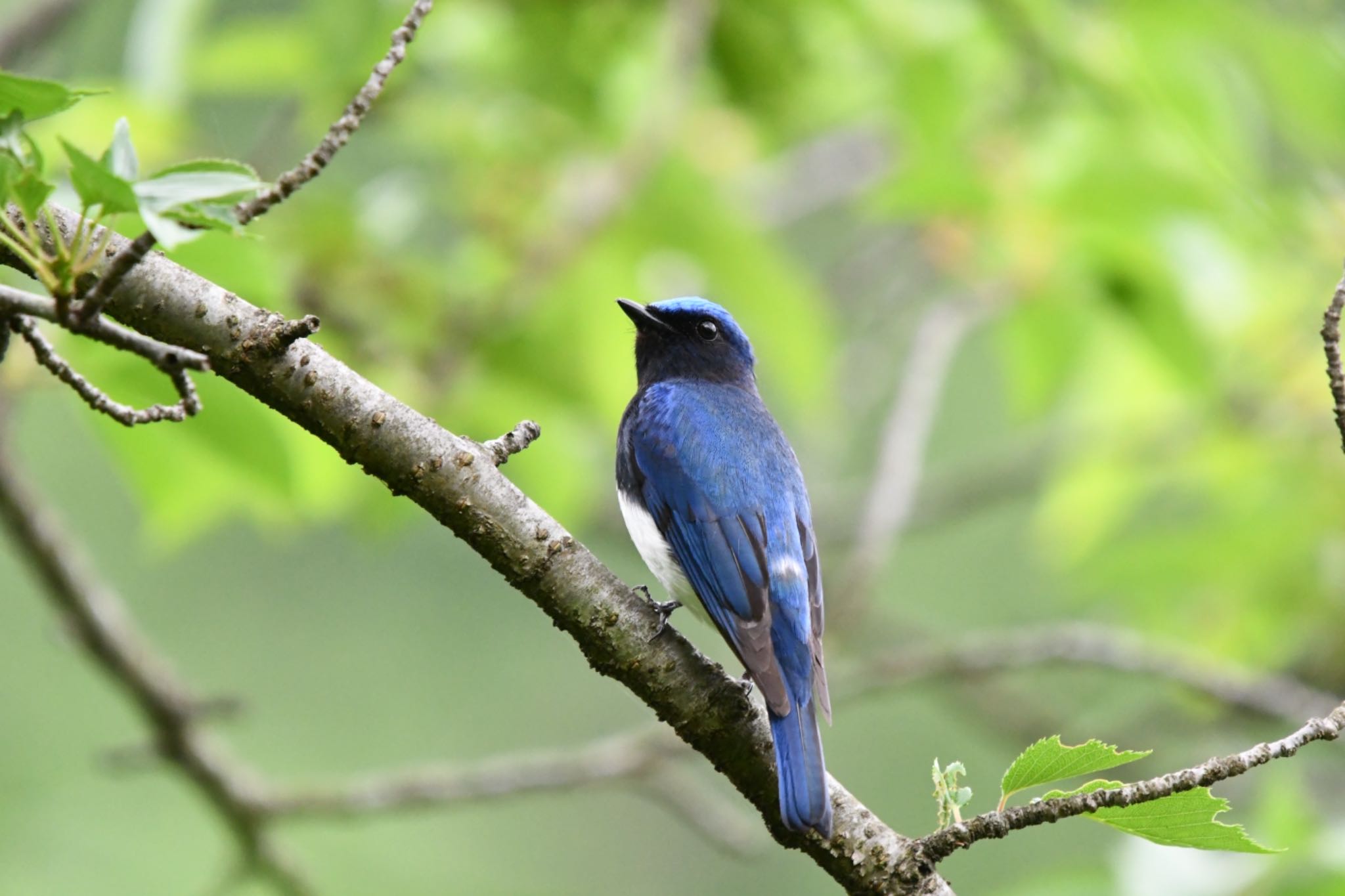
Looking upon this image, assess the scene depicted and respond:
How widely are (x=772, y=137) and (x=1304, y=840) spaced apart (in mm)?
2911

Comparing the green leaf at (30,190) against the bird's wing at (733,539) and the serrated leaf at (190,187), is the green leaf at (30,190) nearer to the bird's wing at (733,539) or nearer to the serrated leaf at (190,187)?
the serrated leaf at (190,187)

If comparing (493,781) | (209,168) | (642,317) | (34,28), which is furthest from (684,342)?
(209,168)

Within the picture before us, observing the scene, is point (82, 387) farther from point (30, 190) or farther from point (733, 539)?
point (733, 539)

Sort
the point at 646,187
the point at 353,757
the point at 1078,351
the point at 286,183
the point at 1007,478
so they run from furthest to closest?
the point at 353,757 < the point at 1007,478 < the point at 1078,351 < the point at 646,187 < the point at 286,183

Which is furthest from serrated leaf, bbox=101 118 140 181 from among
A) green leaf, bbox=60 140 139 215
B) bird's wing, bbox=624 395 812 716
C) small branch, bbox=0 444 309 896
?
small branch, bbox=0 444 309 896

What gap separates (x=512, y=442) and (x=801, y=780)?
732 mm

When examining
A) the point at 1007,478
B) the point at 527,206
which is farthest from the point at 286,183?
the point at 1007,478

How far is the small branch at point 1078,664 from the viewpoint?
435cm

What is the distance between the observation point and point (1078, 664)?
458 centimetres

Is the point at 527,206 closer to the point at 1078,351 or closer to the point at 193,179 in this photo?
the point at 1078,351

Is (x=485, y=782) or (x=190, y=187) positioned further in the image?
(x=485, y=782)

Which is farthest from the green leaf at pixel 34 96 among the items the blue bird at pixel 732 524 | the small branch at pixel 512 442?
the blue bird at pixel 732 524

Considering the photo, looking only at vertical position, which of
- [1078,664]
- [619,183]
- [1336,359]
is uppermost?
[619,183]

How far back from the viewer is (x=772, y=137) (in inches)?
209
